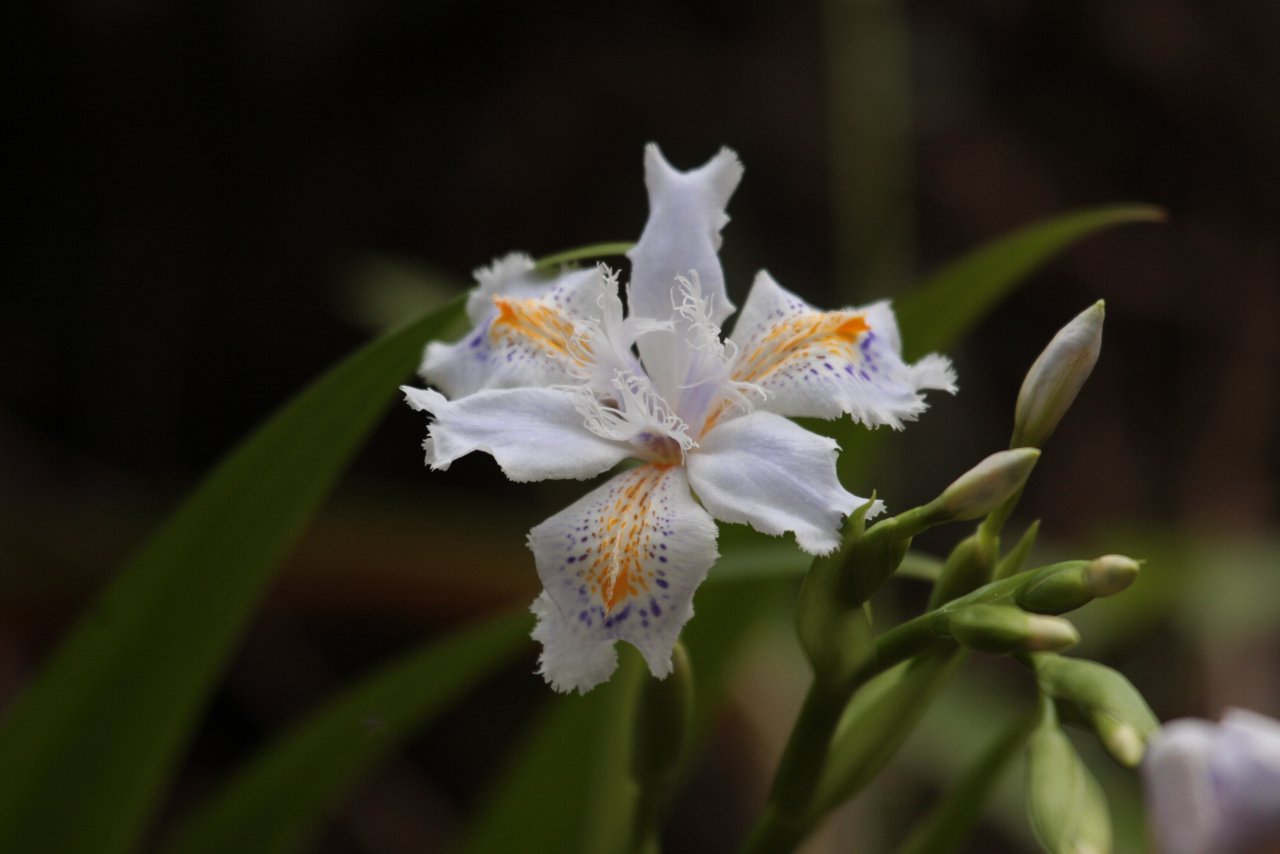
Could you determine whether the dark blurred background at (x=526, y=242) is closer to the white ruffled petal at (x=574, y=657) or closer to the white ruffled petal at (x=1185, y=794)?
the white ruffled petal at (x=574, y=657)

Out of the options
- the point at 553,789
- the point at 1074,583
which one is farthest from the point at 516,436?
the point at 553,789

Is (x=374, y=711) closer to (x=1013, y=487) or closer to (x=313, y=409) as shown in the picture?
(x=313, y=409)

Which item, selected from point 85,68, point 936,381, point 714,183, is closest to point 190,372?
point 85,68

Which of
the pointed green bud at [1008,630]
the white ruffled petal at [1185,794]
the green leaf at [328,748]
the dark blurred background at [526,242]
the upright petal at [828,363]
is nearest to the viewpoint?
the white ruffled petal at [1185,794]

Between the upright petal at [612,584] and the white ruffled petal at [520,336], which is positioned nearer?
the upright petal at [612,584]

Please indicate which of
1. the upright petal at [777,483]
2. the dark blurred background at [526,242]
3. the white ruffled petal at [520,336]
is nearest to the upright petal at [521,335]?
the white ruffled petal at [520,336]

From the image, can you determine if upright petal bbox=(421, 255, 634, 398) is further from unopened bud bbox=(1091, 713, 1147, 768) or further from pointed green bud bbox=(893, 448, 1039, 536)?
unopened bud bbox=(1091, 713, 1147, 768)
